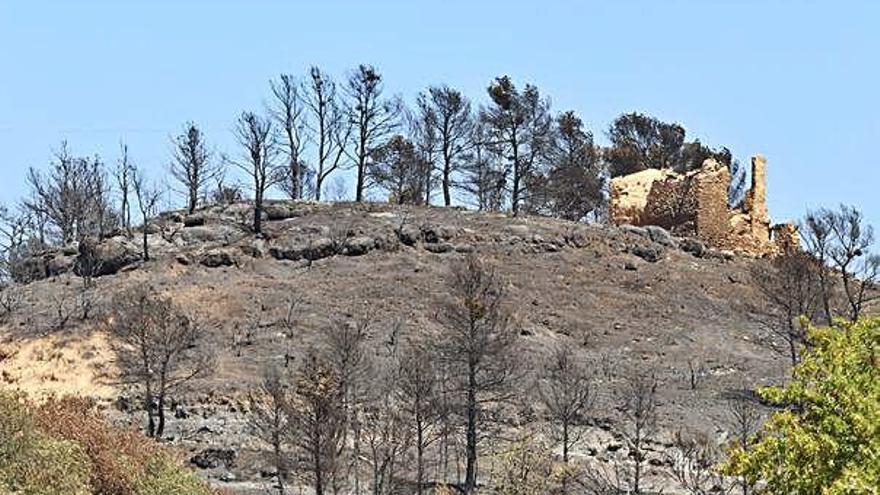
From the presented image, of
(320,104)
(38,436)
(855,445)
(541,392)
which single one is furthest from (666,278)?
(855,445)

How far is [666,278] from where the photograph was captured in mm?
67500

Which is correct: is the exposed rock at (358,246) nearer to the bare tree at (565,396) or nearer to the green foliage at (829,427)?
the bare tree at (565,396)

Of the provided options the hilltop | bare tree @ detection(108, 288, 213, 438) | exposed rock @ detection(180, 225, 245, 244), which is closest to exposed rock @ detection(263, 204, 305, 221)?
the hilltop

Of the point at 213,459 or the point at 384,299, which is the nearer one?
the point at 213,459

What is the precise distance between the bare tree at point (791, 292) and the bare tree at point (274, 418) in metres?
21.2

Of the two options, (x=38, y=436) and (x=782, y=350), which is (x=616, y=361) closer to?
(x=782, y=350)

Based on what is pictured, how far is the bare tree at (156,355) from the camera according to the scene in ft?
159

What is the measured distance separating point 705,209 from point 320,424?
44.8m

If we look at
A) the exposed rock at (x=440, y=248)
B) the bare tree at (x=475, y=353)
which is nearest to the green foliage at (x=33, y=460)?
the bare tree at (x=475, y=353)

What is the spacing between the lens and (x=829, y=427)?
53.8 ft

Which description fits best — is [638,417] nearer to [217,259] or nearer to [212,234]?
[217,259]

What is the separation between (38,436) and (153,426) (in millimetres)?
23564

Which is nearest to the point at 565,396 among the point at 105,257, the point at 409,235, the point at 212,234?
the point at 409,235

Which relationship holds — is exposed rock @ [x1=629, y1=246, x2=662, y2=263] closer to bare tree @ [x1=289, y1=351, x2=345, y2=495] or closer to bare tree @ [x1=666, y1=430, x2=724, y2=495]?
bare tree @ [x1=666, y1=430, x2=724, y2=495]
